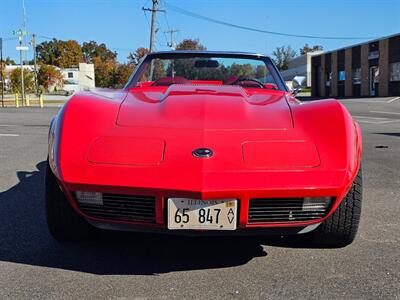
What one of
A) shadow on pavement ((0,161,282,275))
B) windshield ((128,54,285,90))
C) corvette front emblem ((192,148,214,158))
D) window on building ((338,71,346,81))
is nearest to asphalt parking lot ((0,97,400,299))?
shadow on pavement ((0,161,282,275))

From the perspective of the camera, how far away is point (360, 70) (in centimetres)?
3669

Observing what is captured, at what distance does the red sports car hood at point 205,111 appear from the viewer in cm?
289

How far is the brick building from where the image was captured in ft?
105

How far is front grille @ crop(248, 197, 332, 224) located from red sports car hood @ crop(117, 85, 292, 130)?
0.54 m

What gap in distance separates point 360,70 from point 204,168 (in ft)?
120

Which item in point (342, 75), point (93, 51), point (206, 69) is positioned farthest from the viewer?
point (93, 51)

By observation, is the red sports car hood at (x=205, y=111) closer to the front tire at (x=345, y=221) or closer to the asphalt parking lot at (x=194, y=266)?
the front tire at (x=345, y=221)

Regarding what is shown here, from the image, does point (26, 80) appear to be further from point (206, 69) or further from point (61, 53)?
point (206, 69)

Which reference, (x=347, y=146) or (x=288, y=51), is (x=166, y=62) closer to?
(x=347, y=146)

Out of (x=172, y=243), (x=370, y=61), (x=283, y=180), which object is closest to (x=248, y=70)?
(x=172, y=243)

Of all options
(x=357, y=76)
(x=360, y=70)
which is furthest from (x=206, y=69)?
(x=357, y=76)

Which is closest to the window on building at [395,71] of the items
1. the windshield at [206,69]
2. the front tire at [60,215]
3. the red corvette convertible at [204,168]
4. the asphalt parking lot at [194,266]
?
the windshield at [206,69]

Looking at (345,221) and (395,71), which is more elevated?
(395,71)

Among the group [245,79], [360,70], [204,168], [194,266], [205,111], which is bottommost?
[194,266]
